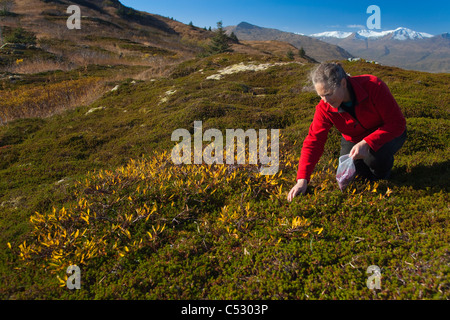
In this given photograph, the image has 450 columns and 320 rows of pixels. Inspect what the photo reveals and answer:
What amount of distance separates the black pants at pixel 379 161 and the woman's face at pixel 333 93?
121cm

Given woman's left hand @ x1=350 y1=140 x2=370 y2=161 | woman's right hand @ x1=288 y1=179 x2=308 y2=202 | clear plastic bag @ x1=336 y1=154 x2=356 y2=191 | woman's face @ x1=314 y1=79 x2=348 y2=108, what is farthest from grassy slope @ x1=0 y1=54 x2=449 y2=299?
woman's face @ x1=314 y1=79 x2=348 y2=108

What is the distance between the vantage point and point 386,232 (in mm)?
3707

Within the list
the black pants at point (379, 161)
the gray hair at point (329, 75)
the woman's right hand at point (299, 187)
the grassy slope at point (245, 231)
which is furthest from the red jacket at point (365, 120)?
the grassy slope at point (245, 231)

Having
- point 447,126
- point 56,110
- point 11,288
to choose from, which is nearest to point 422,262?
point 11,288

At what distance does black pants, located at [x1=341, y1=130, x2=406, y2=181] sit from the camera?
14.2 feet

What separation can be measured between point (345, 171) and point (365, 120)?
91 centimetres

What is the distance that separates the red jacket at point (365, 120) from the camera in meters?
3.88

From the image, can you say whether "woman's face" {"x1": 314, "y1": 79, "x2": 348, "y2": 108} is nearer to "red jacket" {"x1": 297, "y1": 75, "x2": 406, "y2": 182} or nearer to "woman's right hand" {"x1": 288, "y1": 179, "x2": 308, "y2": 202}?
"red jacket" {"x1": 297, "y1": 75, "x2": 406, "y2": 182}

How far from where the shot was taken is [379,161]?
4.41 m

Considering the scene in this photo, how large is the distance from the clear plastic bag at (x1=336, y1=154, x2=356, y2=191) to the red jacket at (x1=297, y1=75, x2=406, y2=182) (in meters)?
0.39

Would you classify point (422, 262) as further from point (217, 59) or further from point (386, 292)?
point (217, 59)

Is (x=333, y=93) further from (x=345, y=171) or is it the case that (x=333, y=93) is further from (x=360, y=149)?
(x=345, y=171)

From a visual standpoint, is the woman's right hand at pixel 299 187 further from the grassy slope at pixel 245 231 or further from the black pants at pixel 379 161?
the black pants at pixel 379 161

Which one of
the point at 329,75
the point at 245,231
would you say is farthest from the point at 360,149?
the point at 245,231
